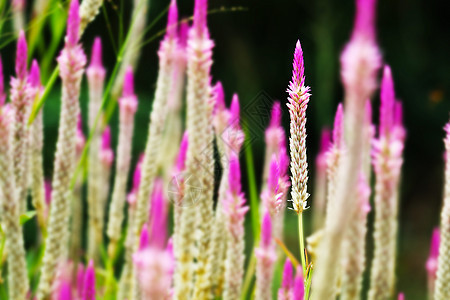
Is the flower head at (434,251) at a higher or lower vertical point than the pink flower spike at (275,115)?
lower

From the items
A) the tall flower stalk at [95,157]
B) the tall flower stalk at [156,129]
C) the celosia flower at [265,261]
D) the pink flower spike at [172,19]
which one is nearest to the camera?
the celosia flower at [265,261]

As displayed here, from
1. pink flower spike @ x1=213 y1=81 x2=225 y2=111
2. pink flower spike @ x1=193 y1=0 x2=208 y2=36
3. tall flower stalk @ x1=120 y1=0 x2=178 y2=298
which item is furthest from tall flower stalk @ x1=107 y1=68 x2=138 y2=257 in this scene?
pink flower spike @ x1=193 y1=0 x2=208 y2=36

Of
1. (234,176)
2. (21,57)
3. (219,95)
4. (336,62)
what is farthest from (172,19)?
(336,62)

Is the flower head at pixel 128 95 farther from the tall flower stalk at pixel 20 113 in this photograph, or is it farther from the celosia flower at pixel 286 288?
the celosia flower at pixel 286 288

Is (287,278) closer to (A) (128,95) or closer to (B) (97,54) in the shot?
(A) (128,95)

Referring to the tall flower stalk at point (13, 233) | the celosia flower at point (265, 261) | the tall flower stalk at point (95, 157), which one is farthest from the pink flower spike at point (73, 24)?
the tall flower stalk at point (95, 157)

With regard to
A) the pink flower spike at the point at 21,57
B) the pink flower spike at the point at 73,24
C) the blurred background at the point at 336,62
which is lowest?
the pink flower spike at the point at 21,57

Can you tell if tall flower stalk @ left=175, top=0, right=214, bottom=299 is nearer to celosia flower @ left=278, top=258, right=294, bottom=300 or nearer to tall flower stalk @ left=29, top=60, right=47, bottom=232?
celosia flower @ left=278, top=258, right=294, bottom=300

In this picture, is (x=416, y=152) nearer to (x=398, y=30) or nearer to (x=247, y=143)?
(x=398, y=30)
